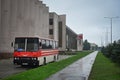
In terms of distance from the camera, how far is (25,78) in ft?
53.9

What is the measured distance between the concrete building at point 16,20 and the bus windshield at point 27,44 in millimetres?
20355

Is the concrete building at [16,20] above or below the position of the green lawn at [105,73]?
above

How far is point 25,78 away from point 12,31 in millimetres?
32914

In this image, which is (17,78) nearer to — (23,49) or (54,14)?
(23,49)

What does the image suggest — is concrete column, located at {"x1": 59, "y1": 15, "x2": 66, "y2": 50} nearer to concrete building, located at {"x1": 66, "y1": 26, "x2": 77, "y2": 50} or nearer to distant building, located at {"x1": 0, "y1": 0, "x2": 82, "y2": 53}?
concrete building, located at {"x1": 66, "y1": 26, "x2": 77, "y2": 50}

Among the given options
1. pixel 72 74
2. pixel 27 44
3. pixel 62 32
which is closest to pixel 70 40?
pixel 62 32

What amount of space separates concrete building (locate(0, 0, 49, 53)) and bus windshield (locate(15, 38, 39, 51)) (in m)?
20.4

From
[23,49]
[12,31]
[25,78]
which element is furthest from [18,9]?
[25,78]

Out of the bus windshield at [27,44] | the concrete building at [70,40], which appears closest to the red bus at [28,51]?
the bus windshield at [27,44]

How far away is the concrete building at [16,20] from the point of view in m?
46.3

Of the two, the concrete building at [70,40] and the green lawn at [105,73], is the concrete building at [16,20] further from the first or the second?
the concrete building at [70,40]

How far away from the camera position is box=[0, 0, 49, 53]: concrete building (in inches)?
1823

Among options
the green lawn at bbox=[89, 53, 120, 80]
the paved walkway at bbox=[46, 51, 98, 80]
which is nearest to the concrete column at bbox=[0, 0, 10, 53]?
the paved walkway at bbox=[46, 51, 98, 80]

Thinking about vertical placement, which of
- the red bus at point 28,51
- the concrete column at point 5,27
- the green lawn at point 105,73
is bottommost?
the green lawn at point 105,73
